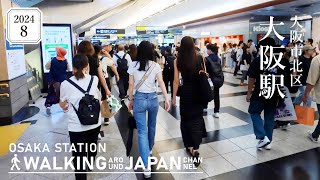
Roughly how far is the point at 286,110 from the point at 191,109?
156cm

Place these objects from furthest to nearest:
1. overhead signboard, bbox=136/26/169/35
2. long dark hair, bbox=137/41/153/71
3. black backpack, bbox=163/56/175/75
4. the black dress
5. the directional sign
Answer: overhead signboard, bbox=136/26/169/35 < black backpack, bbox=163/56/175/75 < the directional sign < the black dress < long dark hair, bbox=137/41/153/71

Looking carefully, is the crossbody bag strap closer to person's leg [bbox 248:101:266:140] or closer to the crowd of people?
the crowd of people

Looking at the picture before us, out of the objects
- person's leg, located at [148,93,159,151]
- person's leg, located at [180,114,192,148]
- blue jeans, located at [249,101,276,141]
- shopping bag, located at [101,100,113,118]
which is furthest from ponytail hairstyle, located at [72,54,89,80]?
blue jeans, located at [249,101,276,141]

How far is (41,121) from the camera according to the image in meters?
4.74

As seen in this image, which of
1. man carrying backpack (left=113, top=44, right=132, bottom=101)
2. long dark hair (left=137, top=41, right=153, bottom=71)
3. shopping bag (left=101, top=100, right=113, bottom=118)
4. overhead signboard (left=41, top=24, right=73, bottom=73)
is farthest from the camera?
overhead signboard (left=41, top=24, right=73, bottom=73)

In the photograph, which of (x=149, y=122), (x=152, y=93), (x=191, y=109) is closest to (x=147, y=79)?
(x=152, y=93)

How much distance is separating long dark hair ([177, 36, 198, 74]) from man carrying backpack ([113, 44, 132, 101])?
290cm

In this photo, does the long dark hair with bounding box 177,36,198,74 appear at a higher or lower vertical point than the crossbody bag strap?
higher

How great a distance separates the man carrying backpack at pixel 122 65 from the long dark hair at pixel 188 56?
290 centimetres

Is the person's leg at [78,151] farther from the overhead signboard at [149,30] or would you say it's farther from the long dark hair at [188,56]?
the overhead signboard at [149,30]

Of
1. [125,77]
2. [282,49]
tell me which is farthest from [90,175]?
[125,77]

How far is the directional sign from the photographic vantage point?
4219 mm

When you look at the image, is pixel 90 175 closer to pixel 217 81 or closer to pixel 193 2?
pixel 217 81

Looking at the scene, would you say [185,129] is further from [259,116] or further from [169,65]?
[169,65]
